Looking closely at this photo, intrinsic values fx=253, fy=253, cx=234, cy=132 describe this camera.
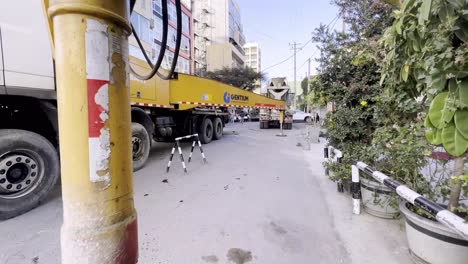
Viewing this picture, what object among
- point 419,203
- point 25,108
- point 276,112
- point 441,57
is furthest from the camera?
point 276,112

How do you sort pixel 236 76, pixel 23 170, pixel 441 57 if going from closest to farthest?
pixel 441 57 → pixel 23 170 → pixel 236 76

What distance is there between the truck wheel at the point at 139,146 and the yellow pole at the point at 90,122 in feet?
16.0

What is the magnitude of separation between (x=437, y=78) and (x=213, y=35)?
153 feet

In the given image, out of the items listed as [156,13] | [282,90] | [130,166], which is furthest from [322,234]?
[156,13]

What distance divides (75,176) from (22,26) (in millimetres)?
3275

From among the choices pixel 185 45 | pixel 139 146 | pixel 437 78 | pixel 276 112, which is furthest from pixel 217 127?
pixel 185 45

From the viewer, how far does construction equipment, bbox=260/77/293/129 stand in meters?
16.2

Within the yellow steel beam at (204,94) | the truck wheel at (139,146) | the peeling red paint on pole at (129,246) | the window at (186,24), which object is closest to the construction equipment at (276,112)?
A: the yellow steel beam at (204,94)

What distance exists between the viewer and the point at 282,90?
17.3 meters

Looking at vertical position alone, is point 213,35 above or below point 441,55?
above

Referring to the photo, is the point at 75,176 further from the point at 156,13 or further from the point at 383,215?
the point at 156,13

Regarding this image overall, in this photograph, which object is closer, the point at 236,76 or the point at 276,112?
the point at 276,112

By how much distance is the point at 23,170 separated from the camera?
10.6ft

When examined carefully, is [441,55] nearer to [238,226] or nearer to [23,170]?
[238,226]
